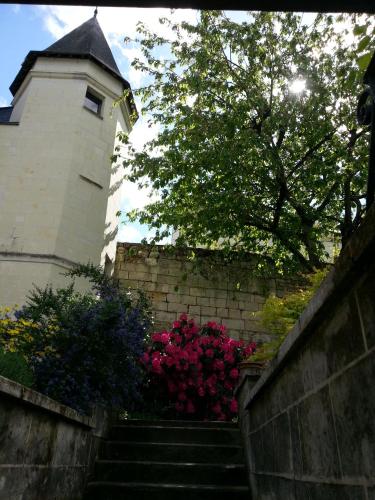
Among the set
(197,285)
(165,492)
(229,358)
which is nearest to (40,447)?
(165,492)

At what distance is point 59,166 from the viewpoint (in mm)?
9633

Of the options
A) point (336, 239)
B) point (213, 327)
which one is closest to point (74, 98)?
point (213, 327)

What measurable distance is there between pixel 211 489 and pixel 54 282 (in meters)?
5.50

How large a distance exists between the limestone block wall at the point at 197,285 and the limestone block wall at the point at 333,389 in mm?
7400

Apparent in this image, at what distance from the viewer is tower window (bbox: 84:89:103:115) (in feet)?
36.1

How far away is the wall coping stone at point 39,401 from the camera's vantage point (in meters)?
2.53

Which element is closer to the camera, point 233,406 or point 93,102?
point 233,406

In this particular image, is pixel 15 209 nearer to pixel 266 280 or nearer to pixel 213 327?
pixel 213 327

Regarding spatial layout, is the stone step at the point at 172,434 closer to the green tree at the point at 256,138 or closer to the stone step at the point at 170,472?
the stone step at the point at 170,472

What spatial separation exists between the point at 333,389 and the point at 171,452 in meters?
3.56

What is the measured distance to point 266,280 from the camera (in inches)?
428

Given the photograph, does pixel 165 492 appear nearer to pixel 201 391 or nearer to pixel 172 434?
pixel 172 434

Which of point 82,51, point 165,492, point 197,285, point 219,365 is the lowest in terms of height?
point 165,492

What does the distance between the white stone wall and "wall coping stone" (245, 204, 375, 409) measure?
23.0 ft
